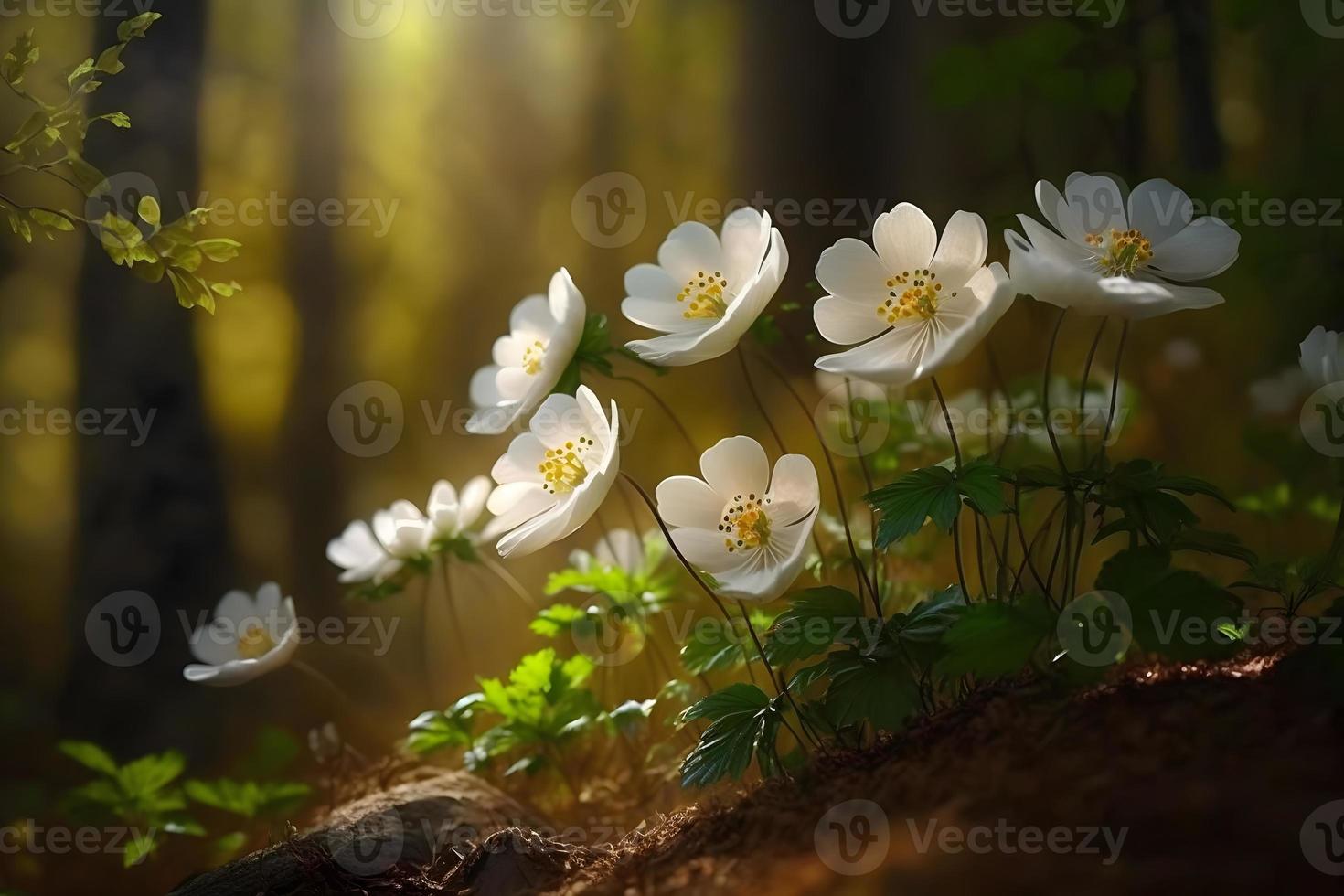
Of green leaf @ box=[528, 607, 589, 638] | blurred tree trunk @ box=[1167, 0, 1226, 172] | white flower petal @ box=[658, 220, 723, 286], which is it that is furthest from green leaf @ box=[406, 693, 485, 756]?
blurred tree trunk @ box=[1167, 0, 1226, 172]

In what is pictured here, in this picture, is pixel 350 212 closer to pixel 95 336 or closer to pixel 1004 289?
pixel 95 336

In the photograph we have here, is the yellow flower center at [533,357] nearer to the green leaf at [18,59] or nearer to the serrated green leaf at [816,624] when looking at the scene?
the serrated green leaf at [816,624]

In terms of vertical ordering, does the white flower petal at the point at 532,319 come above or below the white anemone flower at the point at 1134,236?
below

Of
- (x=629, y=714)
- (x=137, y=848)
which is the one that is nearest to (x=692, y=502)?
(x=629, y=714)

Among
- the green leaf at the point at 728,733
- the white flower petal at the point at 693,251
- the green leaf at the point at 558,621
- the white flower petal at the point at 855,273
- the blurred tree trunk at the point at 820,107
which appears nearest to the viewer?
the green leaf at the point at 728,733

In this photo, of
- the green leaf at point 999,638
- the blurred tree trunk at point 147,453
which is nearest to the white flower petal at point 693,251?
the green leaf at point 999,638

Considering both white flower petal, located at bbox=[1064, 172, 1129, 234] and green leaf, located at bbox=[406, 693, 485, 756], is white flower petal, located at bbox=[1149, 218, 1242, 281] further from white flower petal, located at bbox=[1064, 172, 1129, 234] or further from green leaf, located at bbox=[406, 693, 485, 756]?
green leaf, located at bbox=[406, 693, 485, 756]

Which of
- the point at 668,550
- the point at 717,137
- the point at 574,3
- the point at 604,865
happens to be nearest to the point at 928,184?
the point at 717,137
